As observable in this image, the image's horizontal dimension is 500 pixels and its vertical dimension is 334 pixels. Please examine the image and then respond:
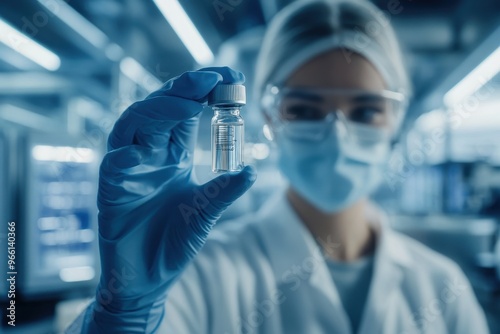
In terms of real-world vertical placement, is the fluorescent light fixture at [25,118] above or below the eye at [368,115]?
above

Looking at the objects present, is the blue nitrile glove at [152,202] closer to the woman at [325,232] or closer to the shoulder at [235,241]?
the woman at [325,232]

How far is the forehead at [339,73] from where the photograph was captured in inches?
49.2

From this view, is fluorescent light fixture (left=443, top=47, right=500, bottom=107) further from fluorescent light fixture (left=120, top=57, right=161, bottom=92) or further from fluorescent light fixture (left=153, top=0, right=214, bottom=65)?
fluorescent light fixture (left=120, top=57, right=161, bottom=92)

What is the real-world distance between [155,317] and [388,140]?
877 mm

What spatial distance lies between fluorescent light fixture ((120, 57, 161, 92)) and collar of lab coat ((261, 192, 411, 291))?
1.73m

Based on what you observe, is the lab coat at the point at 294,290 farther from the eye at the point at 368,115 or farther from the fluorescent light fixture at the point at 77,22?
the fluorescent light fixture at the point at 77,22

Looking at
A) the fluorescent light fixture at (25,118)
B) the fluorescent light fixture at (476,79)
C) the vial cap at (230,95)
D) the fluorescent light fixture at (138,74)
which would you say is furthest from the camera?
the fluorescent light fixture at (25,118)

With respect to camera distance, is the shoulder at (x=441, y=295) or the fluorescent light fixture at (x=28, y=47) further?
the fluorescent light fixture at (x=28, y=47)

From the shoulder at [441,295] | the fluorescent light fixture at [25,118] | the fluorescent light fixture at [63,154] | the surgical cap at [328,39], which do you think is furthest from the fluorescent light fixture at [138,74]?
the fluorescent light fixture at [25,118]

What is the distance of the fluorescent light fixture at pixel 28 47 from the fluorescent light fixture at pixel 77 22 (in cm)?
24

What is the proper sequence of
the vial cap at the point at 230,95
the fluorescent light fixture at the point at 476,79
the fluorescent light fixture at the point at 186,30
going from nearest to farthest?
the vial cap at the point at 230,95
the fluorescent light fixture at the point at 186,30
the fluorescent light fixture at the point at 476,79

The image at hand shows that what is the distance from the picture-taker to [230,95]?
73 centimetres

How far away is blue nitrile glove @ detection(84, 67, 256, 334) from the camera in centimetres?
76

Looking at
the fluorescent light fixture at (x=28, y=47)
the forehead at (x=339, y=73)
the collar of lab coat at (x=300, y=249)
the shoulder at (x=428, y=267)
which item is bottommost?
the shoulder at (x=428, y=267)
